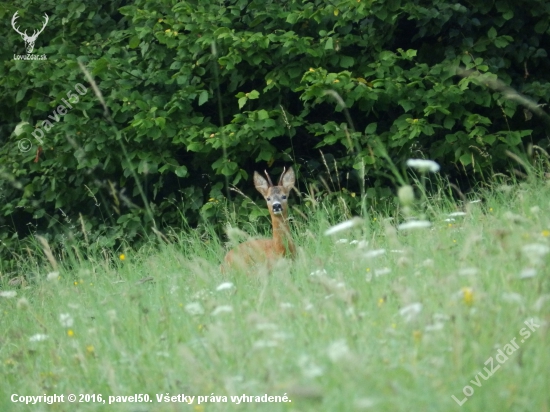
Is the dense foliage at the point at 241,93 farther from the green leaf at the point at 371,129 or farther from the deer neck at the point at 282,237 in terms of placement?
the deer neck at the point at 282,237

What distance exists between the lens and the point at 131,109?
8172 millimetres

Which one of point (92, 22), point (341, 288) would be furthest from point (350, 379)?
point (92, 22)

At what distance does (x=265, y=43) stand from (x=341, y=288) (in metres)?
4.48

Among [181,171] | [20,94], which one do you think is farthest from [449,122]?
[20,94]

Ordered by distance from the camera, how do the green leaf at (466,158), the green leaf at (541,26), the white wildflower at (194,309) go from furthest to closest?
the green leaf at (541,26), the green leaf at (466,158), the white wildflower at (194,309)

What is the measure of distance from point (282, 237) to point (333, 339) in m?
3.58

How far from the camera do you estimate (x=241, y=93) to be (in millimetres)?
7863

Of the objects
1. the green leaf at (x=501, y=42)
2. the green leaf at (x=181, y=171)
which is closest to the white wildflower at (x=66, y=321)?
the green leaf at (x=181, y=171)

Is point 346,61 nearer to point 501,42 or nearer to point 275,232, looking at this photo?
point 501,42
